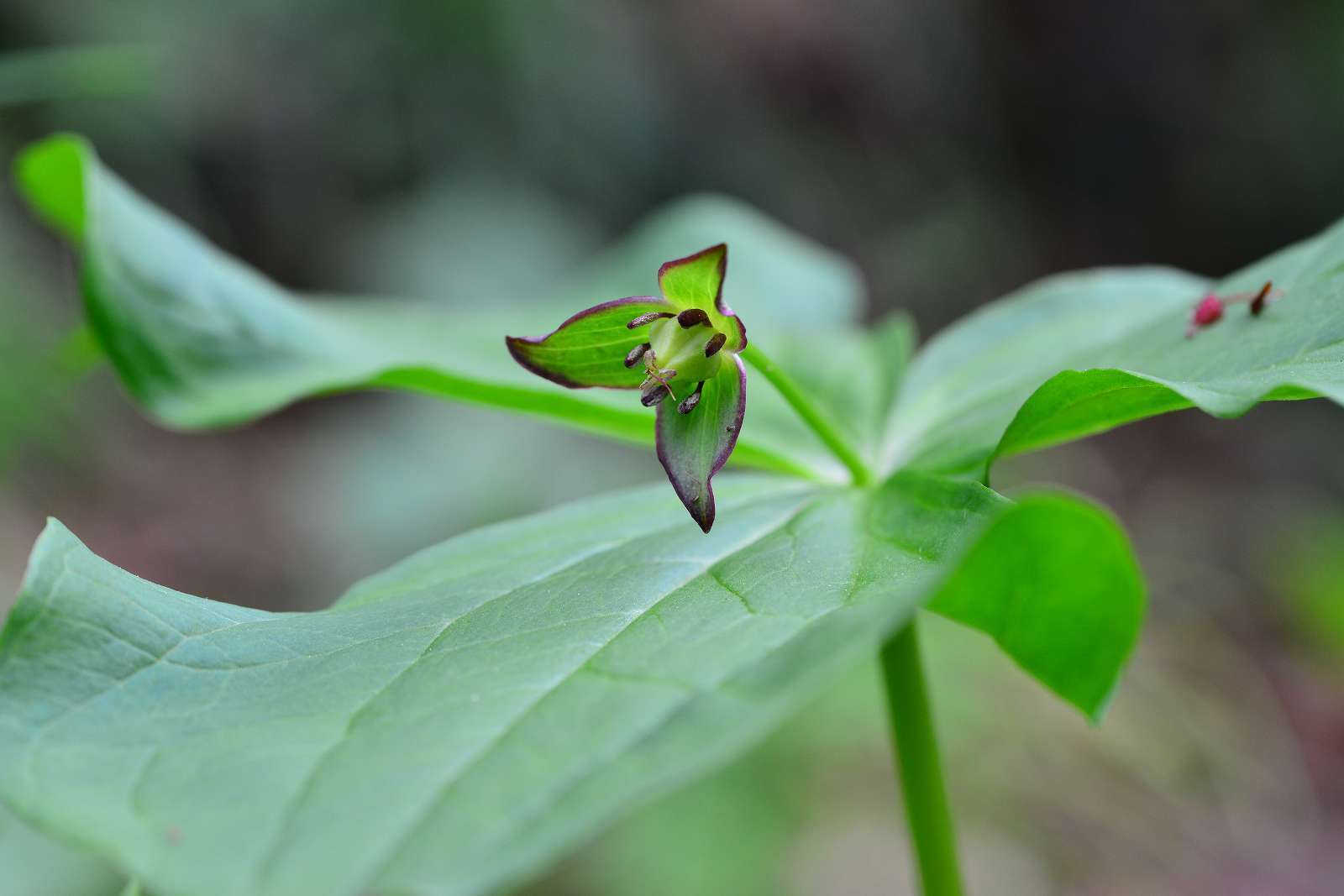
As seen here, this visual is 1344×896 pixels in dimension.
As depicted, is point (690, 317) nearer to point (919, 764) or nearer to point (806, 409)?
point (806, 409)

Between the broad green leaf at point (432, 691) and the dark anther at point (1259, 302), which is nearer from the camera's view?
the broad green leaf at point (432, 691)

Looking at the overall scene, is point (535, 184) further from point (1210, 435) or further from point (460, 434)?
point (1210, 435)

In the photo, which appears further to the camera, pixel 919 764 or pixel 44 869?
pixel 44 869

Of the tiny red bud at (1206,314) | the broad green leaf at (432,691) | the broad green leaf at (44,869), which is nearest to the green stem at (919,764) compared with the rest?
the broad green leaf at (432,691)

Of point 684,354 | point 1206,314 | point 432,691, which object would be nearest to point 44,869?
point 432,691

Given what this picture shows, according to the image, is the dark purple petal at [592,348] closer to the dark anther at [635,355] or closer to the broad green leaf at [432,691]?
the dark anther at [635,355]

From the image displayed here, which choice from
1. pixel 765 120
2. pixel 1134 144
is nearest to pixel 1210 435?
pixel 1134 144

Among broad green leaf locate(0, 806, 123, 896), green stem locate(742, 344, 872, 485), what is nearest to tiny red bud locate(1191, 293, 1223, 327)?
Result: green stem locate(742, 344, 872, 485)
